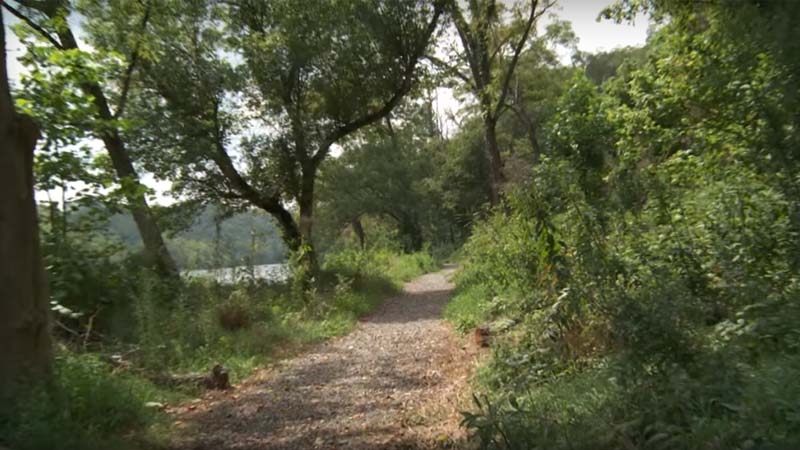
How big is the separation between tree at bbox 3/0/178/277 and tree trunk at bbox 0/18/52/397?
8.89ft

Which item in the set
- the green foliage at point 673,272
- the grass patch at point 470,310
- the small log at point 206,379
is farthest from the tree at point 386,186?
the green foliage at point 673,272

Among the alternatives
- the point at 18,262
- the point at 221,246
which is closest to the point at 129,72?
the point at 221,246

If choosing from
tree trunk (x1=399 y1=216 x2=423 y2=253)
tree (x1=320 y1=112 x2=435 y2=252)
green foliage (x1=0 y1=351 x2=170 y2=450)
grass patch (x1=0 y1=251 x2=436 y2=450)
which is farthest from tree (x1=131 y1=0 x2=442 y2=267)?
tree trunk (x1=399 y1=216 x2=423 y2=253)

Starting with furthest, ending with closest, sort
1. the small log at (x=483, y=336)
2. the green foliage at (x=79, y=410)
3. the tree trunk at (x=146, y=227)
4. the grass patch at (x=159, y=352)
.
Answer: the tree trunk at (x=146, y=227)
the small log at (x=483, y=336)
the grass patch at (x=159, y=352)
the green foliage at (x=79, y=410)

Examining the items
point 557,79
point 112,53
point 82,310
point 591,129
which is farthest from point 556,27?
point 82,310

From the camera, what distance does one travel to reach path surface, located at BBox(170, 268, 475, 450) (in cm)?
488

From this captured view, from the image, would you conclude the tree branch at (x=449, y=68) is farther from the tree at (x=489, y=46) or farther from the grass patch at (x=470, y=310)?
the grass patch at (x=470, y=310)

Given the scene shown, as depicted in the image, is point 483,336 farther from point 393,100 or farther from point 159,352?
point 393,100

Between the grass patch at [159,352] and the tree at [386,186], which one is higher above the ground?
the tree at [386,186]

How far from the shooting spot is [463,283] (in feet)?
50.8

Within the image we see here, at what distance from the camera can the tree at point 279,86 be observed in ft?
48.4

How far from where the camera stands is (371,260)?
21719 millimetres

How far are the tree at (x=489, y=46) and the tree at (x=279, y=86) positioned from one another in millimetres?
1881

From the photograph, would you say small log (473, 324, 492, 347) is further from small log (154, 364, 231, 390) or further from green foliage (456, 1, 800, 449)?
small log (154, 364, 231, 390)
